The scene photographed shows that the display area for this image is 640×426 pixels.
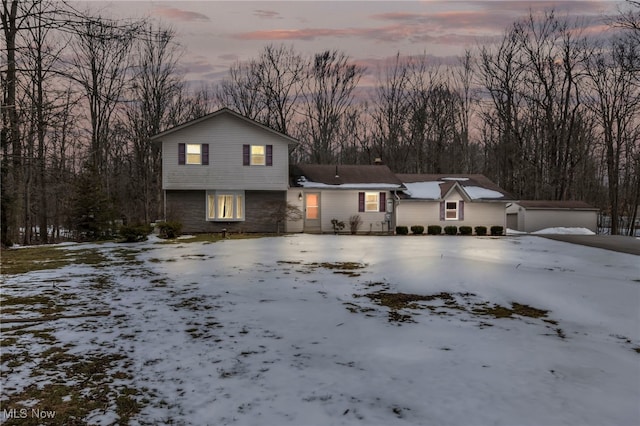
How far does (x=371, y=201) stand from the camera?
2353 cm

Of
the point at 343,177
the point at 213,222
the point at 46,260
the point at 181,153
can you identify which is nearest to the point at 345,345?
the point at 46,260

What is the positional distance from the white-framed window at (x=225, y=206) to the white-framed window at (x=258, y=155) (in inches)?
77.5

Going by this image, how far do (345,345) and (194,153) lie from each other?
18980mm

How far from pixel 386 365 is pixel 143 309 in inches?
156

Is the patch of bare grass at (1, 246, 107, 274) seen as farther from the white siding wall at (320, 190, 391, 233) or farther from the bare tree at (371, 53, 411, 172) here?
the bare tree at (371, 53, 411, 172)

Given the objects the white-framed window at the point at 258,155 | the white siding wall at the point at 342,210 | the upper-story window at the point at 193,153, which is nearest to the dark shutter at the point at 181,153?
the upper-story window at the point at 193,153

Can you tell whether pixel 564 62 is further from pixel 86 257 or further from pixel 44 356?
pixel 44 356

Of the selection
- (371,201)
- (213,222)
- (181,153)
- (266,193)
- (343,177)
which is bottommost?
(213,222)

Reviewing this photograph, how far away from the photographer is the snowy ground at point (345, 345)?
9.96ft

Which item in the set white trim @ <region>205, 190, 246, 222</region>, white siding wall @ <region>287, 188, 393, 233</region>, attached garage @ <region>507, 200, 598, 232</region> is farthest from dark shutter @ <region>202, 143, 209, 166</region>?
attached garage @ <region>507, 200, 598, 232</region>

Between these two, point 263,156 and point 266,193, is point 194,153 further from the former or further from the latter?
point 266,193

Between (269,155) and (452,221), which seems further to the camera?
(452,221)

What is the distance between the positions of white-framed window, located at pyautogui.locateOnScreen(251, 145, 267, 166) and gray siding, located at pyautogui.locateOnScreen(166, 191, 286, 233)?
1.74 meters

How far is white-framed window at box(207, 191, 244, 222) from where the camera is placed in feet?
70.5
